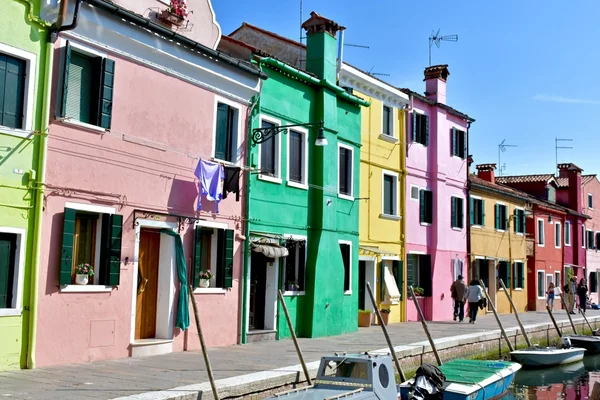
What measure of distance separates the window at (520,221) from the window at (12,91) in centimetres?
2691

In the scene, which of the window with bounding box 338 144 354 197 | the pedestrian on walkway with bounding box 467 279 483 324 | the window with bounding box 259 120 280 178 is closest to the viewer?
the window with bounding box 259 120 280 178

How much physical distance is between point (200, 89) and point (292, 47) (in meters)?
7.00

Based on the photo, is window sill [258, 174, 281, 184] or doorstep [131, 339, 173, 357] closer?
doorstep [131, 339, 173, 357]

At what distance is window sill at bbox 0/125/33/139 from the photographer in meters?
10.7

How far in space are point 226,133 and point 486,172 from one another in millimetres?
23233

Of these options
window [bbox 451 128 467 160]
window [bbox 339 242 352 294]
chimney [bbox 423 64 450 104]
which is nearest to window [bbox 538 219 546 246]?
window [bbox 451 128 467 160]

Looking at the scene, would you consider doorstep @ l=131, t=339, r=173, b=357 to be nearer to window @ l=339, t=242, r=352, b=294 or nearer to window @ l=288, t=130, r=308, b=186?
window @ l=288, t=130, r=308, b=186

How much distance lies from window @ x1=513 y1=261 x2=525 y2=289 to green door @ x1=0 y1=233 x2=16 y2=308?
2655 cm

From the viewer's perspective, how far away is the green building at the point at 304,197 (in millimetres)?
16500

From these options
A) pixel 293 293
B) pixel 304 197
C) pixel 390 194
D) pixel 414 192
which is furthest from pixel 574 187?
pixel 293 293

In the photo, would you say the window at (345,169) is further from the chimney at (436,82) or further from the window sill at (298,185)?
the chimney at (436,82)

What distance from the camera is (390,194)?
77.6 ft

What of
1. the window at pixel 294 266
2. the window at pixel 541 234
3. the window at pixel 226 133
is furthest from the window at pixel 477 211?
the window at pixel 226 133

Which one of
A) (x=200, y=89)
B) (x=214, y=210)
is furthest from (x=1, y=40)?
(x=214, y=210)
